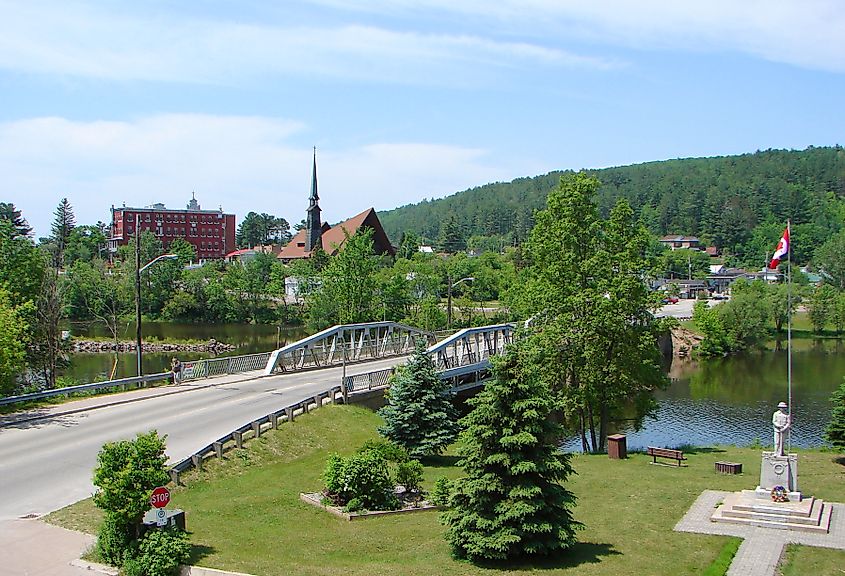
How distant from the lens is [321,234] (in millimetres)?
128500

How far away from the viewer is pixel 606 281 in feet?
93.1

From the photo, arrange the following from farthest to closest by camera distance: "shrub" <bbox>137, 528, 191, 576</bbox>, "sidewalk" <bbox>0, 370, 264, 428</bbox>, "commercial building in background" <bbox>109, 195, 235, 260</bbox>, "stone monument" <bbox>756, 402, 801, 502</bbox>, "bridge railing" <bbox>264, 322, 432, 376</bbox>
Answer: "commercial building in background" <bbox>109, 195, 235, 260</bbox> < "bridge railing" <bbox>264, 322, 432, 376</bbox> < "sidewalk" <bbox>0, 370, 264, 428</bbox> < "stone monument" <bbox>756, 402, 801, 502</bbox> < "shrub" <bbox>137, 528, 191, 576</bbox>

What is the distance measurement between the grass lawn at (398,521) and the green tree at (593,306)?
411 centimetres

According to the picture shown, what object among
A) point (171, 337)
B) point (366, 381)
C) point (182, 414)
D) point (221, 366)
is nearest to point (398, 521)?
point (182, 414)

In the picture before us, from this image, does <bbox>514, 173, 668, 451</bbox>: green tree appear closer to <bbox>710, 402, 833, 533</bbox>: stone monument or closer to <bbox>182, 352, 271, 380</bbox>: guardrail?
<bbox>710, 402, 833, 533</bbox>: stone monument

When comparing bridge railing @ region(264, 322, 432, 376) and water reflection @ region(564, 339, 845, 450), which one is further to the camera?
water reflection @ region(564, 339, 845, 450)

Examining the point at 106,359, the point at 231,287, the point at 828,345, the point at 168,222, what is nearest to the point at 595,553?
the point at 106,359

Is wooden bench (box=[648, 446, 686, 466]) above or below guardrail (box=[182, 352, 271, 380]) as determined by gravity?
below

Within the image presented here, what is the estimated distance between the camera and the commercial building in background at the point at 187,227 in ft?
488

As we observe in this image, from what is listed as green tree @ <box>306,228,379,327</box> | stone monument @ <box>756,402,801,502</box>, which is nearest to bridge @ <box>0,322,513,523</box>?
stone monument @ <box>756,402,801,502</box>

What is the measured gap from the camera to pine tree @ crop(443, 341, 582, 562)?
13.5m

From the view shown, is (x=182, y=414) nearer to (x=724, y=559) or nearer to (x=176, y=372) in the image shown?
(x=176, y=372)

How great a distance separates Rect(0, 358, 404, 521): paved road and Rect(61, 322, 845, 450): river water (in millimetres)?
13605

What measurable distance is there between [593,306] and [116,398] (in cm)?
1719
